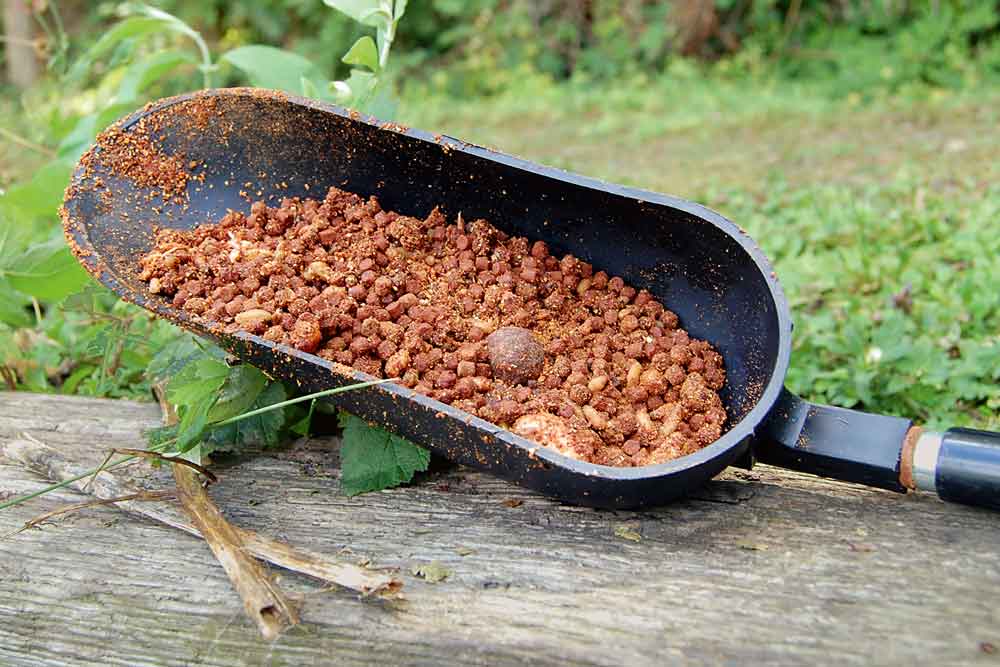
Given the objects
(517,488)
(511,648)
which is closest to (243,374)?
(517,488)

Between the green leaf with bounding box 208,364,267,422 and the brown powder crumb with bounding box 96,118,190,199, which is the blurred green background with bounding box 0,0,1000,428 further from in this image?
the green leaf with bounding box 208,364,267,422

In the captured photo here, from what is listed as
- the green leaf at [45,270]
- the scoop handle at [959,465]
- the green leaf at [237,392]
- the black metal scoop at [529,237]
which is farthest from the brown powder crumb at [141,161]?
the scoop handle at [959,465]

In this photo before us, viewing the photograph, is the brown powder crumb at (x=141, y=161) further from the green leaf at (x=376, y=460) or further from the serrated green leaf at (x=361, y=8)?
the green leaf at (x=376, y=460)

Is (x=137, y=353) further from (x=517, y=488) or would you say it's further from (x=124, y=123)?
(x=517, y=488)

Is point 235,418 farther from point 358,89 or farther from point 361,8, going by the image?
point 361,8

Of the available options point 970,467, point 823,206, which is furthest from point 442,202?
point 823,206

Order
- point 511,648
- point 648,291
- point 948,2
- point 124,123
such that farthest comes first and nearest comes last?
point 948,2 < point 124,123 < point 648,291 < point 511,648

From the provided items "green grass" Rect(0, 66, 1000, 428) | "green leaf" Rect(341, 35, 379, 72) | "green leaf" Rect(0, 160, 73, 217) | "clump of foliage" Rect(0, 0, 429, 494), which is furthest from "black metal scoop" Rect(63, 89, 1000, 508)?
"green leaf" Rect(0, 160, 73, 217)
